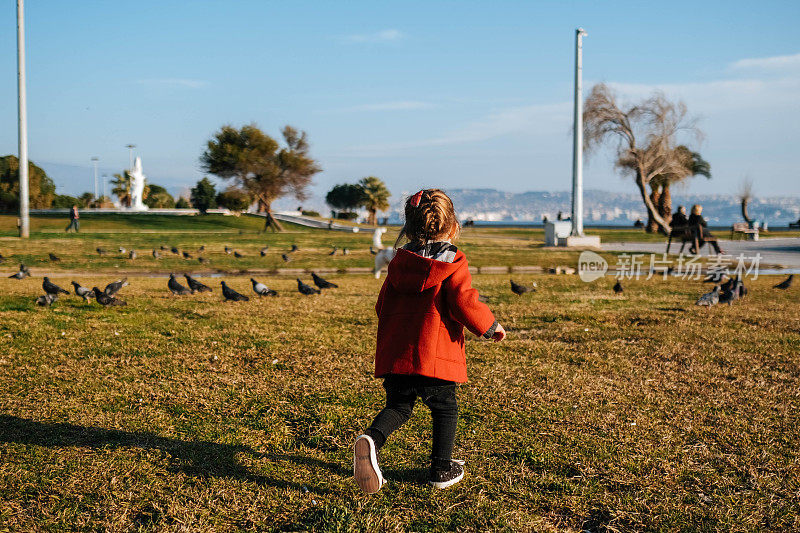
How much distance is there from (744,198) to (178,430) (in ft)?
208

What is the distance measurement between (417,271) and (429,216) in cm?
31

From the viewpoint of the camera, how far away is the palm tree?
3639 inches

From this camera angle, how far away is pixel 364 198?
93875mm

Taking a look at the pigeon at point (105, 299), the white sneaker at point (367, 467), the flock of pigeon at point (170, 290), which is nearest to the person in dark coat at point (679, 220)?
the flock of pigeon at point (170, 290)

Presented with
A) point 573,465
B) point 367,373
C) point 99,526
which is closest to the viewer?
point 99,526

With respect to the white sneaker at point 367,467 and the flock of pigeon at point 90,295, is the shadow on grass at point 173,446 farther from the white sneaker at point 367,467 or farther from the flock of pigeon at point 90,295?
the flock of pigeon at point 90,295

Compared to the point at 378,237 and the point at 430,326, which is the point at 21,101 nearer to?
the point at 378,237

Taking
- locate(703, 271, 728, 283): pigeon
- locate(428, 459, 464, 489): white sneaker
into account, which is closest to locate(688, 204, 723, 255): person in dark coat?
locate(703, 271, 728, 283): pigeon

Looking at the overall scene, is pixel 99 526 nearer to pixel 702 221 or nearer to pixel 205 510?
pixel 205 510

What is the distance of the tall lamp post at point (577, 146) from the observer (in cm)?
2678

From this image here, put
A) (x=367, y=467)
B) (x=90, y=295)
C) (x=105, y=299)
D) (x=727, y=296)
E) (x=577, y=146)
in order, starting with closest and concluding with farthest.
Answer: (x=367, y=467) < (x=105, y=299) < (x=90, y=295) < (x=727, y=296) < (x=577, y=146)

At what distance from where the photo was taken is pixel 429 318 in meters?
3.50

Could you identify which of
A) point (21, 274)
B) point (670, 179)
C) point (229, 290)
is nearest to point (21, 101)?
point (21, 274)

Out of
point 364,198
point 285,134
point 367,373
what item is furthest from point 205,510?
point 364,198
